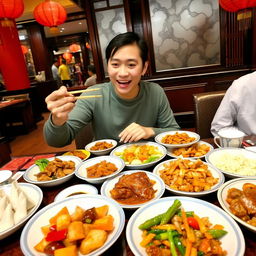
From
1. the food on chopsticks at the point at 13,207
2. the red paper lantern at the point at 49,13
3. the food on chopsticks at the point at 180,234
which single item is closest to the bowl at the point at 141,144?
the food on chopsticks at the point at 180,234

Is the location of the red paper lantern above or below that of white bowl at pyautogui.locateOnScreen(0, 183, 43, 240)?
above

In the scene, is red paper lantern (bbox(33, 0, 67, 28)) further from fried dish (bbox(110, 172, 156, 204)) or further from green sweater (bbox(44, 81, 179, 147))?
fried dish (bbox(110, 172, 156, 204))

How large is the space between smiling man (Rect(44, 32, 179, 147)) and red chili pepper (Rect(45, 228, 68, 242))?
0.77 m

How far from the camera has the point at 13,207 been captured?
99cm

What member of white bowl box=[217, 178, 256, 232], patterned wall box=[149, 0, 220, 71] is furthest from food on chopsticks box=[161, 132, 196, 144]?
patterned wall box=[149, 0, 220, 71]

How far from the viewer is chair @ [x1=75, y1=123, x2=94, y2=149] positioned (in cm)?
220

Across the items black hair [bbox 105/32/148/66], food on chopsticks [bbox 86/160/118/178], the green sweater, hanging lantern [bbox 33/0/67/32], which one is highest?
hanging lantern [bbox 33/0/67/32]

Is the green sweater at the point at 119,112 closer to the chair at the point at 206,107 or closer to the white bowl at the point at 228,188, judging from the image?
the chair at the point at 206,107

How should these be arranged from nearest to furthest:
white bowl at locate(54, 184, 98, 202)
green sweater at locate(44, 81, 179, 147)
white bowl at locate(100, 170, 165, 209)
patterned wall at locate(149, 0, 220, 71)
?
white bowl at locate(100, 170, 165, 209)
white bowl at locate(54, 184, 98, 202)
green sweater at locate(44, 81, 179, 147)
patterned wall at locate(149, 0, 220, 71)

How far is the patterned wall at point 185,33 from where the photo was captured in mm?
4863

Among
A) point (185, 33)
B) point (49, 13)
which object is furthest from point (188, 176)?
point (49, 13)

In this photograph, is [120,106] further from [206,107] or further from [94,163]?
[206,107]

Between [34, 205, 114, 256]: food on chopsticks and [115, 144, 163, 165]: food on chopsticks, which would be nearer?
[34, 205, 114, 256]: food on chopsticks

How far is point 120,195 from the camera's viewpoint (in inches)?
41.1
